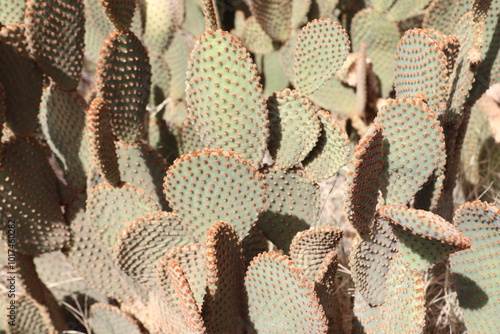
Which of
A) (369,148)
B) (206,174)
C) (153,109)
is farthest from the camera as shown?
(153,109)

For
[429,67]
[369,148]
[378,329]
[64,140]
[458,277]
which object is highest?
[429,67]

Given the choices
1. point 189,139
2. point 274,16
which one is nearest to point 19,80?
point 189,139

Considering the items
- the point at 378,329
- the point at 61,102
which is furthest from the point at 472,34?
the point at 61,102

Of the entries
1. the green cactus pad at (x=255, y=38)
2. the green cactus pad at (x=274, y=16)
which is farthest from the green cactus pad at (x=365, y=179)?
the green cactus pad at (x=255, y=38)

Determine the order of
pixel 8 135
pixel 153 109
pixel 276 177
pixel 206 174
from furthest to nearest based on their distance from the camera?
pixel 153 109 < pixel 8 135 < pixel 276 177 < pixel 206 174

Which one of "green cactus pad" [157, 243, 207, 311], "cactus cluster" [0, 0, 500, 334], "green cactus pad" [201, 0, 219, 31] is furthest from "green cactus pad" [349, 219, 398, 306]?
"green cactus pad" [201, 0, 219, 31]

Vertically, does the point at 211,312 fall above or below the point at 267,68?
below

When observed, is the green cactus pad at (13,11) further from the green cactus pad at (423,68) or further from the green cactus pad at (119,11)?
the green cactus pad at (423,68)

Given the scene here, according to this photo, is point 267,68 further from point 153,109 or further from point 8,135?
point 8,135
